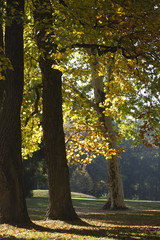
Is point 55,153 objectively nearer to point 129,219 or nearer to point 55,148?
Result: point 55,148

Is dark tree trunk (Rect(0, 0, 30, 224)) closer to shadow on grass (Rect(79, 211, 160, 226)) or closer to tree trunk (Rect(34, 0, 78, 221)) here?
tree trunk (Rect(34, 0, 78, 221))

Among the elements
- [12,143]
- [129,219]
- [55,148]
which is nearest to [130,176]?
[129,219]

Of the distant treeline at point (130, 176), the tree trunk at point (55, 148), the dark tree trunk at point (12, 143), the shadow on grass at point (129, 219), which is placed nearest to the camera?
the dark tree trunk at point (12, 143)

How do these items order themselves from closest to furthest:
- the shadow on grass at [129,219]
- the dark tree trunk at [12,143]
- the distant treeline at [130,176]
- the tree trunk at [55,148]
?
1. the dark tree trunk at [12,143]
2. the tree trunk at [55,148]
3. the shadow on grass at [129,219]
4. the distant treeline at [130,176]

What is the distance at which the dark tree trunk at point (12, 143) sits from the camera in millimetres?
11109

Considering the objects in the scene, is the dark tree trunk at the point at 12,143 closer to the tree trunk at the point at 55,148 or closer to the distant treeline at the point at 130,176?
the tree trunk at the point at 55,148

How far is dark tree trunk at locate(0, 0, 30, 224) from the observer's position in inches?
437

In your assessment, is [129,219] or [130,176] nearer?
[129,219]

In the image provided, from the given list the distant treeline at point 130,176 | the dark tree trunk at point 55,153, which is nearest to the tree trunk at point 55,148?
the dark tree trunk at point 55,153

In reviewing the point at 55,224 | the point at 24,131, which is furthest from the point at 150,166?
the point at 55,224

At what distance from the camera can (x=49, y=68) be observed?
13.9m

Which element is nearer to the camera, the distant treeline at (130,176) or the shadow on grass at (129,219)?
the shadow on grass at (129,219)

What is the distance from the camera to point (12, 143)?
11328mm

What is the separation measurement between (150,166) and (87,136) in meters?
70.8
